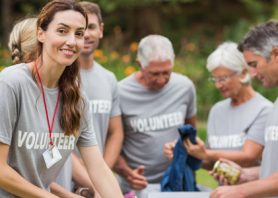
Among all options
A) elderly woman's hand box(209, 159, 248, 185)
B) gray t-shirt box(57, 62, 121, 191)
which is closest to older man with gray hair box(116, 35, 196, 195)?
gray t-shirt box(57, 62, 121, 191)

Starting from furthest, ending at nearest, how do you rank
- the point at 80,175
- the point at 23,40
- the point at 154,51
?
the point at 154,51 → the point at 80,175 → the point at 23,40

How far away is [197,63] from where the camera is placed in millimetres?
12859

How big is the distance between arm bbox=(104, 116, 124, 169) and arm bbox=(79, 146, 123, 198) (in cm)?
133

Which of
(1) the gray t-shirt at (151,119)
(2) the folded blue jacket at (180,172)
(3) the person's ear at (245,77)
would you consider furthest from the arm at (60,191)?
(3) the person's ear at (245,77)

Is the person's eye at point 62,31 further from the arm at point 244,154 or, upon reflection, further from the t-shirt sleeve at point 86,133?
the arm at point 244,154

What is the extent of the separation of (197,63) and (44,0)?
14.2 ft

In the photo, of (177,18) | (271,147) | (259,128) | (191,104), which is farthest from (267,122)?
(177,18)

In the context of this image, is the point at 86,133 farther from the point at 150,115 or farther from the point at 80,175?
the point at 150,115

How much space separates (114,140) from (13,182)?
1.83 m

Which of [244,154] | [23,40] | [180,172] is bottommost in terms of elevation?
[180,172]

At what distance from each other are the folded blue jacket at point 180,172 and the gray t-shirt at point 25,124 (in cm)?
133

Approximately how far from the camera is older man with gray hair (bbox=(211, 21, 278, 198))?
419cm

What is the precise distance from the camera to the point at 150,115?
5.48m

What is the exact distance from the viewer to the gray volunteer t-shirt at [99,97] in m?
5.17
